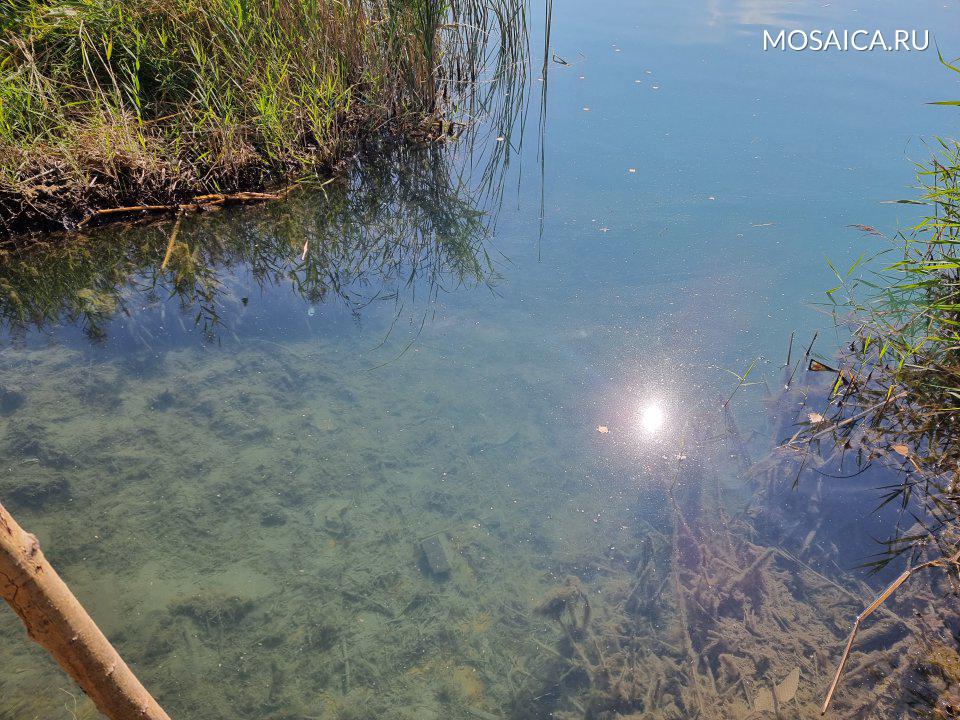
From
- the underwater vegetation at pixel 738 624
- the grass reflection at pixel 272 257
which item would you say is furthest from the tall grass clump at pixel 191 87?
the underwater vegetation at pixel 738 624

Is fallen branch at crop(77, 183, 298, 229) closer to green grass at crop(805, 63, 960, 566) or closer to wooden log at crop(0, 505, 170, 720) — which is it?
green grass at crop(805, 63, 960, 566)

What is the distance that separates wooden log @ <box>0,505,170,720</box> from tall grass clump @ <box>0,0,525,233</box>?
3.08 meters

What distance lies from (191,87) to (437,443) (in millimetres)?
2683

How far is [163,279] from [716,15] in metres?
5.53

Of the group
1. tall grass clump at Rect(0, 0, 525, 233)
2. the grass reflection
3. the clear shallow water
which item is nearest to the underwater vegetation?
the clear shallow water

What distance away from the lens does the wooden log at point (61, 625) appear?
824 mm

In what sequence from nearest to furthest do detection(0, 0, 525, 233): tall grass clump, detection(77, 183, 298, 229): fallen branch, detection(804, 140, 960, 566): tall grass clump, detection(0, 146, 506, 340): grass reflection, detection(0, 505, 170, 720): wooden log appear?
1. detection(0, 505, 170, 720): wooden log
2. detection(804, 140, 960, 566): tall grass clump
3. detection(0, 146, 506, 340): grass reflection
4. detection(0, 0, 525, 233): tall grass clump
5. detection(77, 183, 298, 229): fallen branch

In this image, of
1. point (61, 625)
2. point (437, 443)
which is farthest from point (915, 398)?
point (61, 625)

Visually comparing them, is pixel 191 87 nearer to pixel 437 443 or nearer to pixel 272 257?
pixel 272 257

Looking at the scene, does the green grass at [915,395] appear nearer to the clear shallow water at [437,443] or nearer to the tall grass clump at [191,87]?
the clear shallow water at [437,443]

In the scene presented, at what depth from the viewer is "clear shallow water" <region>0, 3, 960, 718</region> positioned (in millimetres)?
1795

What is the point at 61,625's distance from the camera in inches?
34.4

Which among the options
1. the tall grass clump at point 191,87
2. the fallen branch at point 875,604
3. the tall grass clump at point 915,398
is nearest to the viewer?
the fallen branch at point 875,604

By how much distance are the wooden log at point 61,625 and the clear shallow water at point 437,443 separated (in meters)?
0.83
